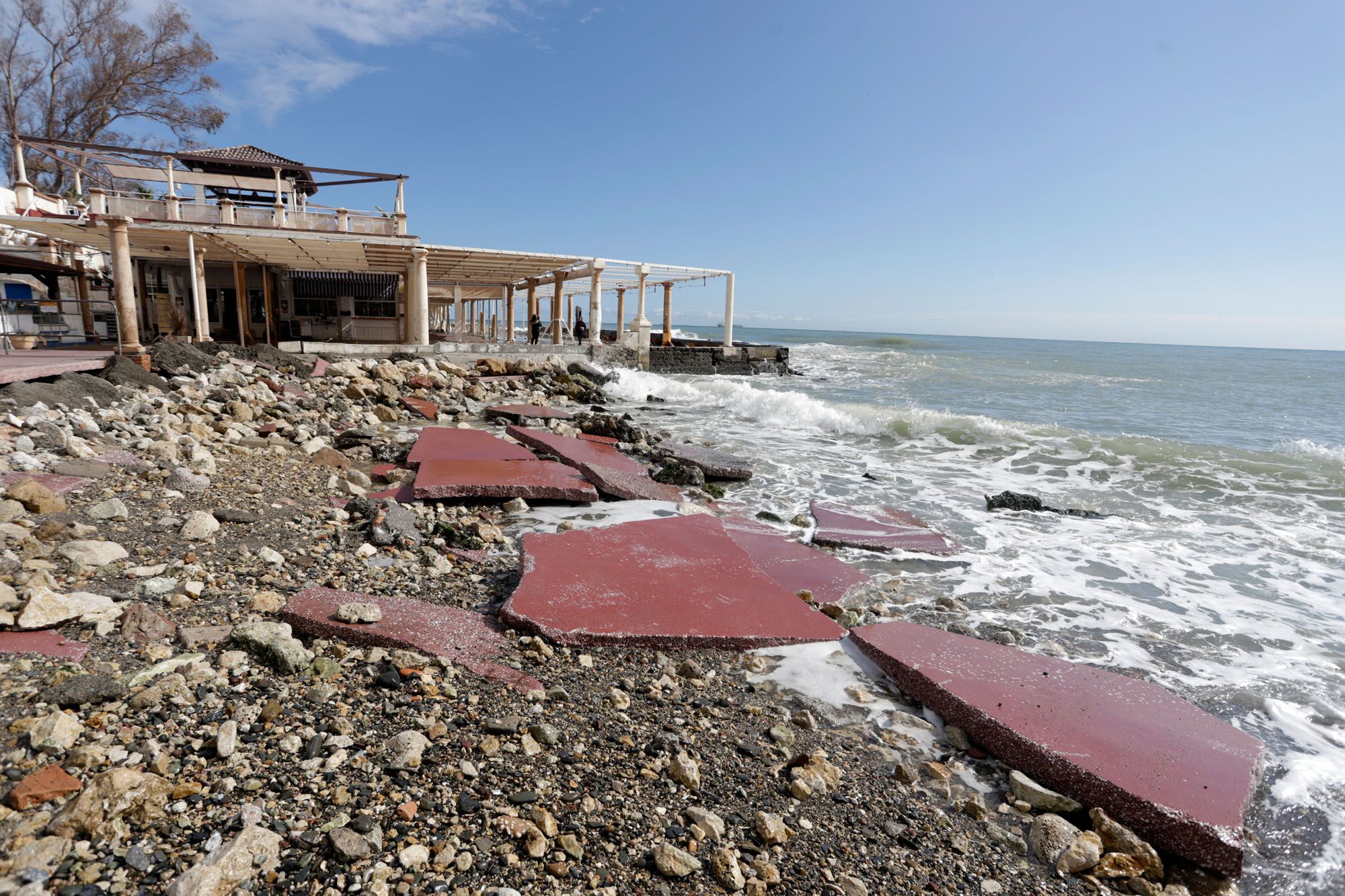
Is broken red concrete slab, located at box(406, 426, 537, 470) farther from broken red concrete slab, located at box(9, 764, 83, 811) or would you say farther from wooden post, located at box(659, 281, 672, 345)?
wooden post, located at box(659, 281, 672, 345)

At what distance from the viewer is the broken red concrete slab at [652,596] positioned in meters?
3.44

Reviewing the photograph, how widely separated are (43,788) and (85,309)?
828 inches

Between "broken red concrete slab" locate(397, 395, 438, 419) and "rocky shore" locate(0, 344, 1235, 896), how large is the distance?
7.27 m

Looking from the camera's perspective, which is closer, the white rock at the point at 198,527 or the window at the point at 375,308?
the white rock at the point at 198,527

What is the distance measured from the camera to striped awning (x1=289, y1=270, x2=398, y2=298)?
21.9 meters

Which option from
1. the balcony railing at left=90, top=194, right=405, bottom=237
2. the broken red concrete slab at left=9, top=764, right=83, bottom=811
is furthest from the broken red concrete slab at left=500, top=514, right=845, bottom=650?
the balcony railing at left=90, top=194, right=405, bottom=237

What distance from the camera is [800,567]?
16.4 feet

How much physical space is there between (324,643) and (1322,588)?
24.9 feet

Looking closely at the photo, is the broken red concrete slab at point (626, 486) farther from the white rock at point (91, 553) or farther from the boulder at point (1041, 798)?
the boulder at point (1041, 798)

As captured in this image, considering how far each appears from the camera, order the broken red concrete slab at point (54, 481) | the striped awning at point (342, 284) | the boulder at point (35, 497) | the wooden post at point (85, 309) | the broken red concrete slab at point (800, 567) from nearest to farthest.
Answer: the boulder at point (35, 497) → the broken red concrete slab at point (54, 481) → the broken red concrete slab at point (800, 567) → the wooden post at point (85, 309) → the striped awning at point (342, 284)

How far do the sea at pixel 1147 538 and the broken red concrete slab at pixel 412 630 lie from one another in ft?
9.91

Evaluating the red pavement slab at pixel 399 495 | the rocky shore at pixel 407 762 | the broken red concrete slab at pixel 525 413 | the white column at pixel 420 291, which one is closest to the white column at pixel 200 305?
the white column at pixel 420 291

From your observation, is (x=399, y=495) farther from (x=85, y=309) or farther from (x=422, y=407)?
(x=85, y=309)

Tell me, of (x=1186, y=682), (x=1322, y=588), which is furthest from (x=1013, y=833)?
(x=1322, y=588)
